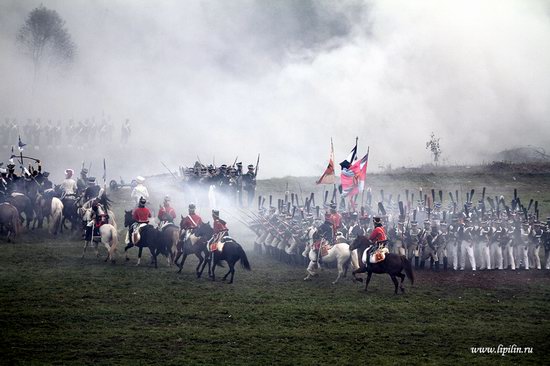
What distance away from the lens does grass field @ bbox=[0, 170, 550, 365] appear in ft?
61.8

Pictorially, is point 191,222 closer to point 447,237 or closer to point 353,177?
point 353,177

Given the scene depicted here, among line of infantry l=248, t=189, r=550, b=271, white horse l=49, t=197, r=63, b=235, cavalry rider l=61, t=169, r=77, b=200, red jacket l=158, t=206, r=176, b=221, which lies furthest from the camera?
cavalry rider l=61, t=169, r=77, b=200

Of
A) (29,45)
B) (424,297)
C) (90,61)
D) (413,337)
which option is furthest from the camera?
(90,61)

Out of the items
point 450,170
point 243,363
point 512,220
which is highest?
point 450,170

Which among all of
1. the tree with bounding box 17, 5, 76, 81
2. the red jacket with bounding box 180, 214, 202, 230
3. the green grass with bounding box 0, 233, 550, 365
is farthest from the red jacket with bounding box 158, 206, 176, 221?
Result: the tree with bounding box 17, 5, 76, 81

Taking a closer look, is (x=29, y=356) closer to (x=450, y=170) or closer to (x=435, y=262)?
(x=435, y=262)

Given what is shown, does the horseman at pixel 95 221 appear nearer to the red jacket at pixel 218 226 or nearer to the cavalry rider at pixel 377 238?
the red jacket at pixel 218 226

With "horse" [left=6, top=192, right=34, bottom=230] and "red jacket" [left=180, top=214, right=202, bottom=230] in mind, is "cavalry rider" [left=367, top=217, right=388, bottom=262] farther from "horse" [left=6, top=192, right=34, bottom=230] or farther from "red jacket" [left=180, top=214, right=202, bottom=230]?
"horse" [left=6, top=192, right=34, bottom=230]

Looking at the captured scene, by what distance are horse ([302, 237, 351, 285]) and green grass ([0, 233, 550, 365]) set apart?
23.1 inches

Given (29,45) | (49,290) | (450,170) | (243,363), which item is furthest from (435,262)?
(29,45)

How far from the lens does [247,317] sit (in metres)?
22.2

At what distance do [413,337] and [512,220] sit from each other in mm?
15093

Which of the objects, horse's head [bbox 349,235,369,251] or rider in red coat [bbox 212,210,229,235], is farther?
rider in red coat [bbox 212,210,229,235]

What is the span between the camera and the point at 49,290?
24.0 metres
